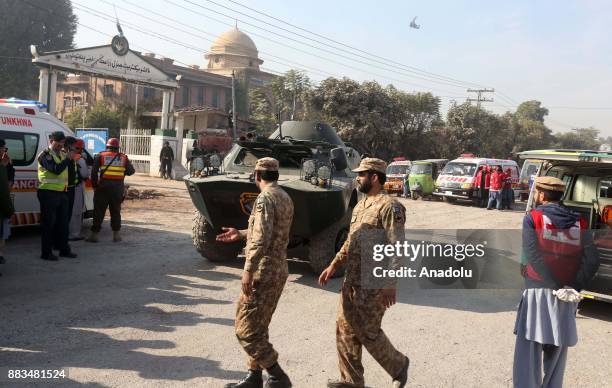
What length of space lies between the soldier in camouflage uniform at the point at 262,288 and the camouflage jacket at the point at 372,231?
1.61 ft

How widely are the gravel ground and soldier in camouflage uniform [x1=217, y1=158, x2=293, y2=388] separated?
1.15ft

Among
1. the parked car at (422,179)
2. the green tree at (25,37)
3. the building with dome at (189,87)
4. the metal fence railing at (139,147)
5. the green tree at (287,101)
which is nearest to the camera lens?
the parked car at (422,179)

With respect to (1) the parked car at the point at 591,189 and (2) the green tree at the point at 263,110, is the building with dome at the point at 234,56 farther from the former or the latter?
(1) the parked car at the point at 591,189

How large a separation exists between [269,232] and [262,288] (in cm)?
38

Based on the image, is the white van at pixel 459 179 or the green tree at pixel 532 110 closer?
the white van at pixel 459 179

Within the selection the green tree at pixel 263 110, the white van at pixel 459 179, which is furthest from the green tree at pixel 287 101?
the white van at pixel 459 179

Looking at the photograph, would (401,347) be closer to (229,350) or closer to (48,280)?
(229,350)

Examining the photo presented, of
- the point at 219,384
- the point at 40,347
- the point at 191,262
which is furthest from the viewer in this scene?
the point at 191,262

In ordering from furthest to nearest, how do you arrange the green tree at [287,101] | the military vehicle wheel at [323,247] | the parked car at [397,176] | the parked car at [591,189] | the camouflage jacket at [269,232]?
1. the green tree at [287,101]
2. the parked car at [397,176]
3. the military vehicle wheel at [323,247]
4. the parked car at [591,189]
5. the camouflage jacket at [269,232]

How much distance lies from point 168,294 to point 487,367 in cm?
350

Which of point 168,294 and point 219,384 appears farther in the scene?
point 168,294

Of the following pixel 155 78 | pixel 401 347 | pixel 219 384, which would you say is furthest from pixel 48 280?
pixel 155 78

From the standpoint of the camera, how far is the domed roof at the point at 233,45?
62406 millimetres

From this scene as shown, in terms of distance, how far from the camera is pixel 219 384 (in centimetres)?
380
